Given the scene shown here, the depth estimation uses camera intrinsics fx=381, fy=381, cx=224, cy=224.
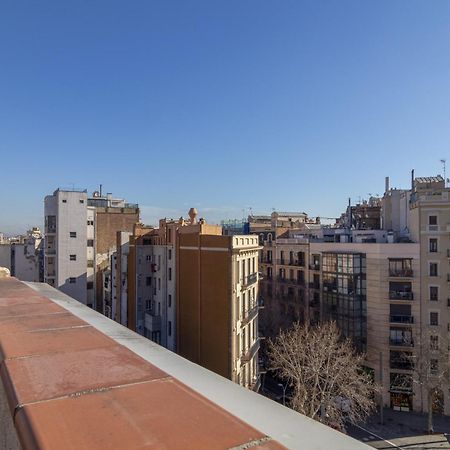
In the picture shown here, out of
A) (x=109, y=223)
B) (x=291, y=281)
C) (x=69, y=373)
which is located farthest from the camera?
(x=109, y=223)

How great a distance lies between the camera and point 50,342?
2.83 metres

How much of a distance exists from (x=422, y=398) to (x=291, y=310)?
531 inches

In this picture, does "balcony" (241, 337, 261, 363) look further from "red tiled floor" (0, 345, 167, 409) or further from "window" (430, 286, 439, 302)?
"red tiled floor" (0, 345, 167, 409)

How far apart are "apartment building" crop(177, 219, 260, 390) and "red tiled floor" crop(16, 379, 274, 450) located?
21.1 m

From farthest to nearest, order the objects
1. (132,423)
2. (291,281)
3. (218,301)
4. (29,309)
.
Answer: (291,281)
(218,301)
(29,309)
(132,423)

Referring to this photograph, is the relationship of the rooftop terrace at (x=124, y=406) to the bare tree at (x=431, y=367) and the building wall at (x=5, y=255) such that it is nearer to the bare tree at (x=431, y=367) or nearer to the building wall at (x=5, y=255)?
the bare tree at (x=431, y=367)

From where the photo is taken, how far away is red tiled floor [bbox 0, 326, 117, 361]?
2.62 metres

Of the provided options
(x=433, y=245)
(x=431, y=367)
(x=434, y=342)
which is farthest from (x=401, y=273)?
(x=431, y=367)

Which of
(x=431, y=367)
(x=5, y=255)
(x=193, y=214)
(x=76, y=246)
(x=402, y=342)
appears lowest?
(x=431, y=367)

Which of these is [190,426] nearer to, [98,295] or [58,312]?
[58,312]

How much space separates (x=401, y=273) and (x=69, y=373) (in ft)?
112

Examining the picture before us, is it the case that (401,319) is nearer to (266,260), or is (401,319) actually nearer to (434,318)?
(434,318)

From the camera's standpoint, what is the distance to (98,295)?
1748 inches

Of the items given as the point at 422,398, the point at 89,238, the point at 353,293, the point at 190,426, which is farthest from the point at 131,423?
the point at 89,238
